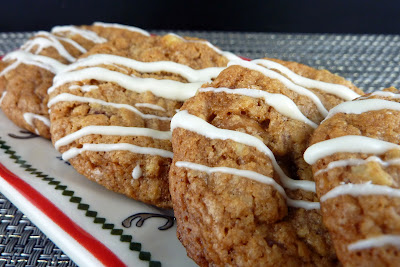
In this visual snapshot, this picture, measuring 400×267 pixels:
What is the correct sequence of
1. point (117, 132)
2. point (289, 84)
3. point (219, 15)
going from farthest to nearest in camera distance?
point (219, 15), point (117, 132), point (289, 84)

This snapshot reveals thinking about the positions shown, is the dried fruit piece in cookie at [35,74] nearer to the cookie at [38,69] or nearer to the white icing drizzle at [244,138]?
the cookie at [38,69]

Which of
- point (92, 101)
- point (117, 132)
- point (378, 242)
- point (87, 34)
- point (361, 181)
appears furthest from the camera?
point (87, 34)

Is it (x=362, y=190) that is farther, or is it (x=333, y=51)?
(x=333, y=51)

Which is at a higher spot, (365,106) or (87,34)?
(365,106)

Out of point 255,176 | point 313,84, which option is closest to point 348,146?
point 255,176

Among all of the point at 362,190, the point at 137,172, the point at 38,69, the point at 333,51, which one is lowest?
the point at 333,51

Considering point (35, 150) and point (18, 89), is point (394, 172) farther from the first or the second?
point (18, 89)

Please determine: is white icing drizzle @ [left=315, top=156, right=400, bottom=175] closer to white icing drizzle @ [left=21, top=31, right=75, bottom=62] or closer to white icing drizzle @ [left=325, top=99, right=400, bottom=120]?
white icing drizzle @ [left=325, top=99, right=400, bottom=120]

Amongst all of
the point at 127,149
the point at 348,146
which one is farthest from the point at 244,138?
the point at 127,149

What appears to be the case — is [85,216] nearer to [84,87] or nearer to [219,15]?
[84,87]
